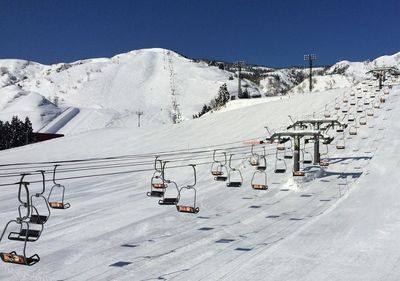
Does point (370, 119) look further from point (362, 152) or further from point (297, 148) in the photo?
point (297, 148)

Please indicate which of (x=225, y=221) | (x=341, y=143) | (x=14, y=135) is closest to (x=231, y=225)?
(x=225, y=221)

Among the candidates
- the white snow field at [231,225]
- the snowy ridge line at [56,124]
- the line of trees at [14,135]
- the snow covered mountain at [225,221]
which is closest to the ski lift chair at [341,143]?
the snow covered mountain at [225,221]

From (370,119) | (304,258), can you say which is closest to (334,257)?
(304,258)

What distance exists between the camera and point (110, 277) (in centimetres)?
1380

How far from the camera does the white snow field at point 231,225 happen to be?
562 inches

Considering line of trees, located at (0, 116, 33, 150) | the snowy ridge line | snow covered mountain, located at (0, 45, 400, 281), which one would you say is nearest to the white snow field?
snow covered mountain, located at (0, 45, 400, 281)

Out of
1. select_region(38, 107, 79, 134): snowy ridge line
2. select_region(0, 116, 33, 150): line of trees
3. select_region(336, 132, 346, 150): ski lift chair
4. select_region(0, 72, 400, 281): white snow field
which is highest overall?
select_region(38, 107, 79, 134): snowy ridge line

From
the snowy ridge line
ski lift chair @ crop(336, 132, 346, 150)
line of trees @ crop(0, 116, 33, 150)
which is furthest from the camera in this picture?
the snowy ridge line

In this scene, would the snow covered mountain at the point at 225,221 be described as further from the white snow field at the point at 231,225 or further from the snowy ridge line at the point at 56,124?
the snowy ridge line at the point at 56,124

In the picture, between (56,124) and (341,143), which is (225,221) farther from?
(56,124)

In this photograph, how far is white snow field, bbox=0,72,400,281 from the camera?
1427 cm

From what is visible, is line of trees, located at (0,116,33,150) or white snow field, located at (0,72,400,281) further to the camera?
line of trees, located at (0,116,33,150)

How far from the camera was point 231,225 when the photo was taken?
66.0ft

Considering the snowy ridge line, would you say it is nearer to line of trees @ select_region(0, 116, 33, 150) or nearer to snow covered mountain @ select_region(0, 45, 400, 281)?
line of trees @ select_region(0, 116, 33, 150)
